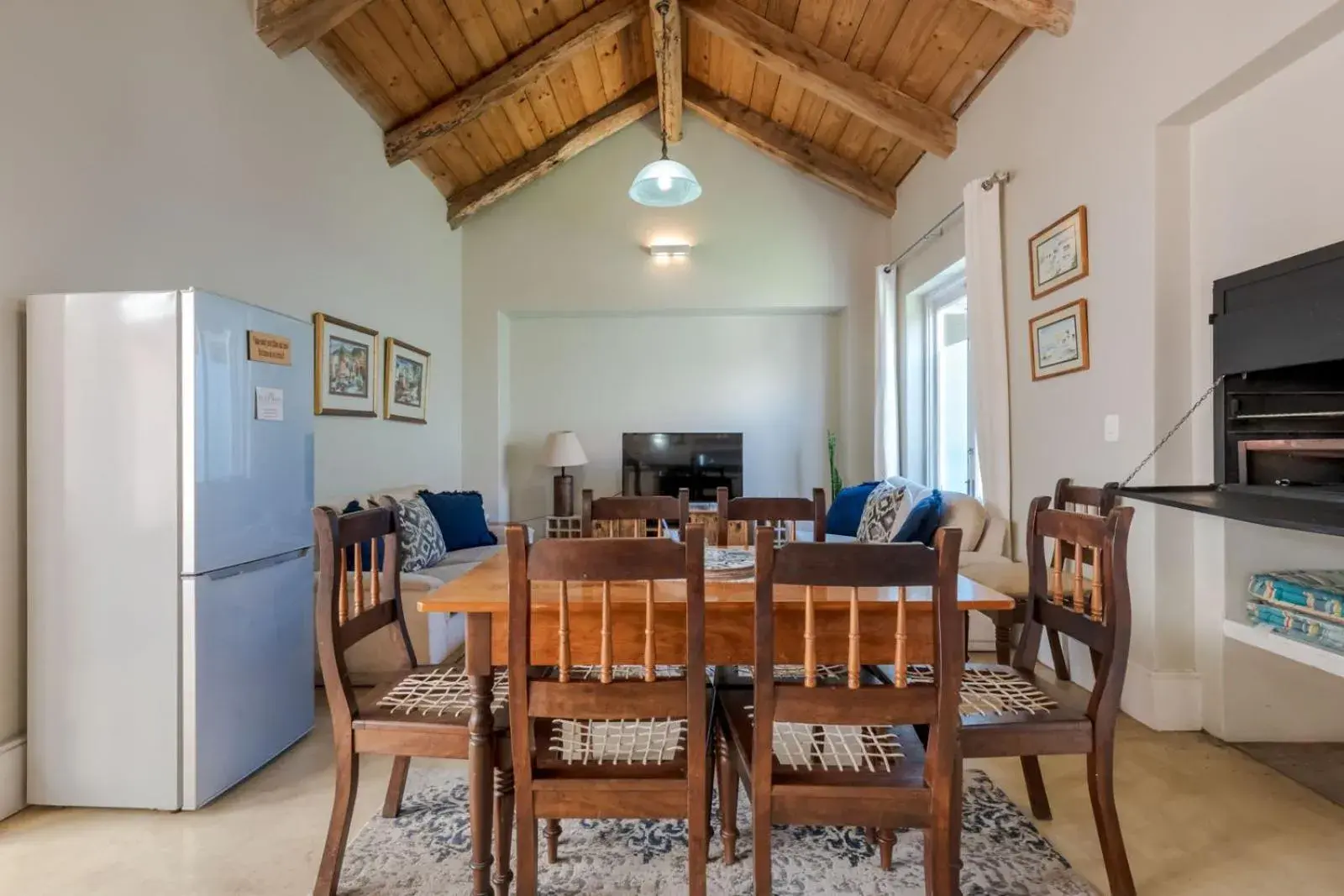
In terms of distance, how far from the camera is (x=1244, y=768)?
7.29 feet

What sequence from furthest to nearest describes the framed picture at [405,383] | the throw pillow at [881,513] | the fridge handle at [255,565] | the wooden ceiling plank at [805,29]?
the framed picture at [405,383], the wooden ceiling plank at [805,29], the throw pillow at [881,513], the fridge handle at [255,565]

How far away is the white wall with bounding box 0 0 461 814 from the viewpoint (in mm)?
1986

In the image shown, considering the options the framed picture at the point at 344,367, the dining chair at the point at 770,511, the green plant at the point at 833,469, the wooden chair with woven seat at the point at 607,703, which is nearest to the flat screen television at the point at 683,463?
the green plant at the point at 833,469

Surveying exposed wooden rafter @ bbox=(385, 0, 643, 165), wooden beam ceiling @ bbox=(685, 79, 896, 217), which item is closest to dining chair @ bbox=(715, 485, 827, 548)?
exposed wooden rafter @ bbox=(385, 0, 643, 165)

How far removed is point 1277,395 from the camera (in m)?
2.20

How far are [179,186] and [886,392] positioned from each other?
14.4 feet

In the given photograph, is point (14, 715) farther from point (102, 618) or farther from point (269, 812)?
point (269, 812)

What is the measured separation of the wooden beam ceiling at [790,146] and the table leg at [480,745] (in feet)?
15.6

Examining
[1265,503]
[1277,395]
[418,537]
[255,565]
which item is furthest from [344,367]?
[1277,395]

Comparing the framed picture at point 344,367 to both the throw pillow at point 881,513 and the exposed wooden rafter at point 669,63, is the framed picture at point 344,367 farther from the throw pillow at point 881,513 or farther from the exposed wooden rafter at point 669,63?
the throw pillow at point 881,513

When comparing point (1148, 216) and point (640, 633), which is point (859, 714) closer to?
point (640, 633)

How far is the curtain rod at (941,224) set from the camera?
3.44 m

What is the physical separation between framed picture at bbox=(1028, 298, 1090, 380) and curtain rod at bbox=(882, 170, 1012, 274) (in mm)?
806

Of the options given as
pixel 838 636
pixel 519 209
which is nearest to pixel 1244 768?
pixel 838 636
